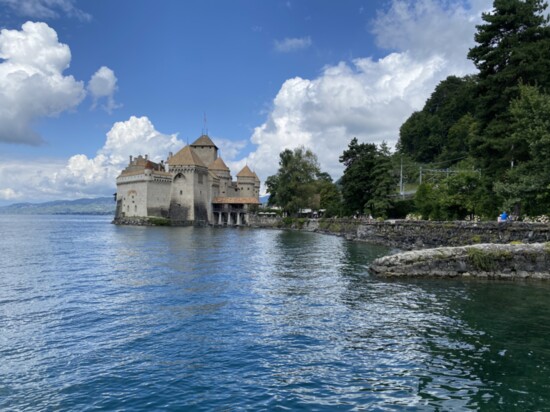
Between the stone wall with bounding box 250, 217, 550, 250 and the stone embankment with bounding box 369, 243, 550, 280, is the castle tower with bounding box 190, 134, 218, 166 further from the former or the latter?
the stone embankment with bounding box 369, 243, 550, 280

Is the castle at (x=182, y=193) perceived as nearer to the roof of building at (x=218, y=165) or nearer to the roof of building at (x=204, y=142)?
the roof of building at (x=218, y=165)

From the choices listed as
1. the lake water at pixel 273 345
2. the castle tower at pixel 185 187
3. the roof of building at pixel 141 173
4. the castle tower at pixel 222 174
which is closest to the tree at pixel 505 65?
the lake water at pixel 273 345

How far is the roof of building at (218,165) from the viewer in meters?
95.9

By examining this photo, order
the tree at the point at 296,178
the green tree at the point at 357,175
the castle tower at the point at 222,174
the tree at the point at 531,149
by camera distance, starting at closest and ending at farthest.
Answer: the tree at the point at 531,149 → the green tree at the point at 357,175 → the tree at the point at 296,178 → the castle tower at the point at 222,174

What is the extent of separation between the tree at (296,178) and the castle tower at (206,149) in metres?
29.6

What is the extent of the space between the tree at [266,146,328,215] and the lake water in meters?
54.8

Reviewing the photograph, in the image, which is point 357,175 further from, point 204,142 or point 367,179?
point 204,142

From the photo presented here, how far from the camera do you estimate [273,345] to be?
368 inches

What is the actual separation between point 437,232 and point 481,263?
12.4 meters

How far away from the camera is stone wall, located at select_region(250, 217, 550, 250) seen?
2233 centimetres

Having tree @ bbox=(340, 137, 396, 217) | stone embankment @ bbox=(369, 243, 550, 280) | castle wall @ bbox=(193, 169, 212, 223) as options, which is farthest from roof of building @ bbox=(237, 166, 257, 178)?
stone embankment @ bbox=(369, 243, 550, 280)

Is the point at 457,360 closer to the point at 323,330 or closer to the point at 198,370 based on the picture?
the point at 323,330

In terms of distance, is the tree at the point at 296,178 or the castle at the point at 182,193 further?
the castle at the point at 182,193

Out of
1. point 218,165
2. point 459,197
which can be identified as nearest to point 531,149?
point 459,197
